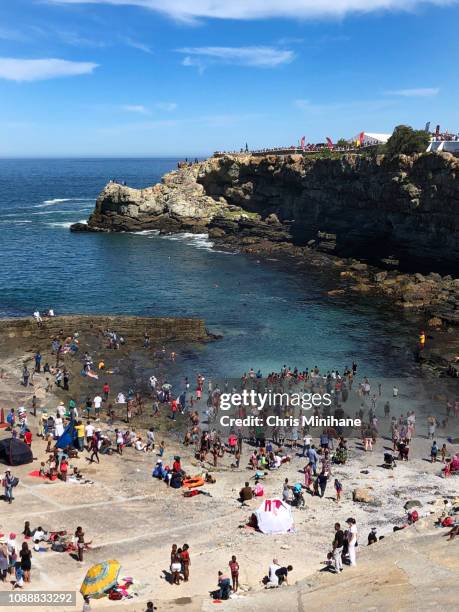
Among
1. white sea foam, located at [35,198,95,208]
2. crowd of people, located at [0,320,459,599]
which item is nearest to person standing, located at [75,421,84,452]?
crowd of people, located at [0,320,459,599]

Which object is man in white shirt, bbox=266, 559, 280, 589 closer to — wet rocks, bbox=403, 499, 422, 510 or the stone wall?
wet rocks, bbox=403, 499, 422, 510

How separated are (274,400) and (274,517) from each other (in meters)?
13.9

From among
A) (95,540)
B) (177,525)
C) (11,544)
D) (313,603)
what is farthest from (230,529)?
(11,544)

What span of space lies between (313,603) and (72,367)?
2621 cm

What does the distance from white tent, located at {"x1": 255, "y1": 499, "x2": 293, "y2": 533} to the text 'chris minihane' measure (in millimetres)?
12757

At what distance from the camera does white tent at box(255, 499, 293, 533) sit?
21.0 meters

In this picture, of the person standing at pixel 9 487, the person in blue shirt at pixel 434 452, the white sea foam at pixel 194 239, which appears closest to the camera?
the person standing at pixel 9 487

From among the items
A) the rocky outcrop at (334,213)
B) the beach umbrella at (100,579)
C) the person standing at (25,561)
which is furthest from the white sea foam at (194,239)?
the beach umbrella at (100,579)

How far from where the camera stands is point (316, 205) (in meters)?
81.4

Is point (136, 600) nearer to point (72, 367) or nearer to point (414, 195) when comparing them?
point (72, 367)

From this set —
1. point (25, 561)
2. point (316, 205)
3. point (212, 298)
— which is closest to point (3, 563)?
point (25, 561)

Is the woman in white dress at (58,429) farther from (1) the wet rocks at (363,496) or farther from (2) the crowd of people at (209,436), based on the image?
(1) the wet rocks at (363,496)

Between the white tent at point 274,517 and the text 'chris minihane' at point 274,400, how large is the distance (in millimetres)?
12757

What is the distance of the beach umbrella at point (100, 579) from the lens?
16609 millimetres
